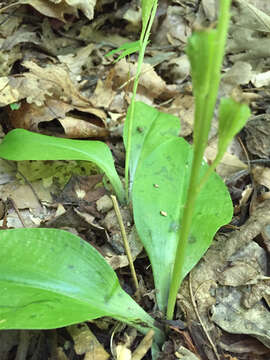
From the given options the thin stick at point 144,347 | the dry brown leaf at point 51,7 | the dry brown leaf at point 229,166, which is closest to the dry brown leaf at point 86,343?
the thin stick at point 144,347

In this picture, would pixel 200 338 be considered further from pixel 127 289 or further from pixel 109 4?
pixel 109 4

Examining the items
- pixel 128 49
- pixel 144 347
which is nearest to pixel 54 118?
pixel 128 49

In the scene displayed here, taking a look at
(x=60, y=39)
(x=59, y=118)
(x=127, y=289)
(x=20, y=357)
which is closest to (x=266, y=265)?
(x=127, y=289)

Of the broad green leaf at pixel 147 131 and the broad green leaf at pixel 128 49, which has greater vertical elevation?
the broad green leaf at pixel 128 49

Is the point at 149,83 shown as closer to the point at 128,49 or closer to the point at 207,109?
the point at 128,49

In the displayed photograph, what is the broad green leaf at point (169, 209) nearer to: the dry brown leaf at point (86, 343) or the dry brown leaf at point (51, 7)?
the dry brown leaf at point (86, 343)

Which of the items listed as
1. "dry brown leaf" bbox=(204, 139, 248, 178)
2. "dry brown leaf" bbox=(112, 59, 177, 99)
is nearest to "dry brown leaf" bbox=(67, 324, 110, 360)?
"dry brown leaf" bbox=(204, 139, 248, 178)

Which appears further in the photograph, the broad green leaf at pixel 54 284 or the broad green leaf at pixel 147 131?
the broad green leaf at pixel 147 131
